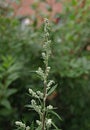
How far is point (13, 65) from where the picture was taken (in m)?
2.87

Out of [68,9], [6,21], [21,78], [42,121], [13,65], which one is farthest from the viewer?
[68,9]

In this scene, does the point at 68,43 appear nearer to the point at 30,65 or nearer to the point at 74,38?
the point at 74,38

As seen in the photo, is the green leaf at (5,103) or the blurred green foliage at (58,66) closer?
the green leaf at (5,103)

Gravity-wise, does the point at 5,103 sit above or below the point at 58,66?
below

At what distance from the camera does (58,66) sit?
303 centimetres

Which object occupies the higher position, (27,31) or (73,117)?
(27,31)

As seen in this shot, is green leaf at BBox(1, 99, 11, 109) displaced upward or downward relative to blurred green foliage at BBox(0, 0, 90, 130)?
downward

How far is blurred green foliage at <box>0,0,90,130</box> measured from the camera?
9.71 feet

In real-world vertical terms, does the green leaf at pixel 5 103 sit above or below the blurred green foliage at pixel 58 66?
below

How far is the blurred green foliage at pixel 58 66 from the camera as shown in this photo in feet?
9.71

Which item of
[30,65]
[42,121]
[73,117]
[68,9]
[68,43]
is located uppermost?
[68,9]

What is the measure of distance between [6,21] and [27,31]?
183 mm

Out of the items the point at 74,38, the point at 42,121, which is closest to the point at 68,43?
the point at 74,38

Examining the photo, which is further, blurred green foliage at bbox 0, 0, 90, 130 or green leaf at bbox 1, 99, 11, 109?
blurred green foliage at bbox 0, 0, 90, 130
